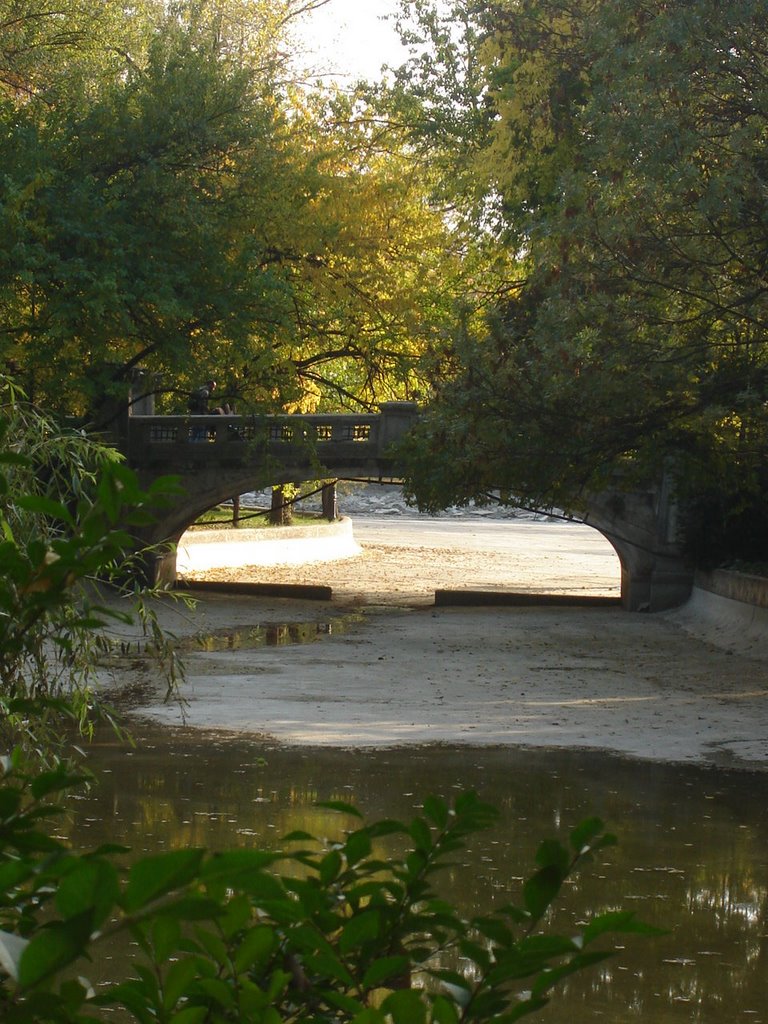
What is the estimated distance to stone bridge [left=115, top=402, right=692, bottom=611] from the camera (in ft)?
85.7

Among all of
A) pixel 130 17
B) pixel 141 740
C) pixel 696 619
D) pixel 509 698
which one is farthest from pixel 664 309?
pixel 130 17

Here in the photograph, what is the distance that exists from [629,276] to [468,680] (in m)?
6.19

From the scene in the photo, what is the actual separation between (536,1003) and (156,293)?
20217mm

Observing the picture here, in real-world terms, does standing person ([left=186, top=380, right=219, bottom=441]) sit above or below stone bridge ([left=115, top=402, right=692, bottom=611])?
above

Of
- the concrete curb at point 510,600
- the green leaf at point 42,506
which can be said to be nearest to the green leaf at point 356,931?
the green leaf at point 42,506

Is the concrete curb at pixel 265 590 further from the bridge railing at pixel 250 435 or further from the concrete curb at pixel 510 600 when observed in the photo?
the bridge railing at pixel 250 435

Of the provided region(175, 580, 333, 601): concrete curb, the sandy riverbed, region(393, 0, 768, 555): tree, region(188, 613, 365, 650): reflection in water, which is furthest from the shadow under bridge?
region(393, 0, 768, 555): tree

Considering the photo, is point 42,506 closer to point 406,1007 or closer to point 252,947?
point 252,947

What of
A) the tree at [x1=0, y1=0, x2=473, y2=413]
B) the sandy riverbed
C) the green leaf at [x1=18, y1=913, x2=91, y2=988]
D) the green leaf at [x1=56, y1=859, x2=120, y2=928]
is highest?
the tree at [x1=0, y1=0, x2=473, y2=413]

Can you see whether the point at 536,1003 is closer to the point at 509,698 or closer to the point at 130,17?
the point at 509,698

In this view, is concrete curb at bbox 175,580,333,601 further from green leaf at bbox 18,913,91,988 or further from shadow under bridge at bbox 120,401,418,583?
green leaf at bbox 18,913,91,988

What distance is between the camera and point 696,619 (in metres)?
24.7

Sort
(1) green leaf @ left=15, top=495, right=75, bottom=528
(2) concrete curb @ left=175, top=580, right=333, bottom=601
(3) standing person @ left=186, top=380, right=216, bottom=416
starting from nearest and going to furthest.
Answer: (1) green leaf @ left=15, top=495, right=75, bottom=528, (3) standing person @ left=186, top=380, right=216, bottom=416, (2) concrete curb @ left=175, top=580, right=333, bottom=601

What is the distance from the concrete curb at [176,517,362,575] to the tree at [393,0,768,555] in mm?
14894
